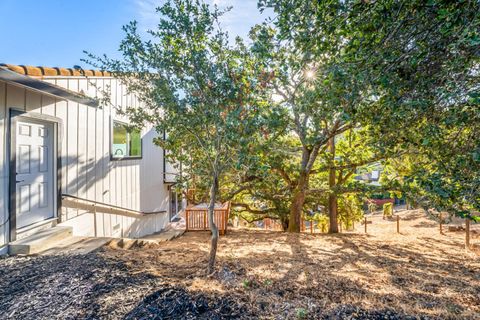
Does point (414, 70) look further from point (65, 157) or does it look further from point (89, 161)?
point (89, 161)

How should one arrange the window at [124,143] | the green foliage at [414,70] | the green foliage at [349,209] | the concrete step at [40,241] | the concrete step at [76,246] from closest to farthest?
the green foliage at [414,70]
the concrete step at [40,241]
the concrete step at [76,246]
the window at [124,143]
the green foliage at [349,209]

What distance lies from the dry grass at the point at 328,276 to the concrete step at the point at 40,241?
3.39ft

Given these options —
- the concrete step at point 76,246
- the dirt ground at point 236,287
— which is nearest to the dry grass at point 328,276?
the dirt ground at point 236,287

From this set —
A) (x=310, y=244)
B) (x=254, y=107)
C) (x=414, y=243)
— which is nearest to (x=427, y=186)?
(x=254, y=107)

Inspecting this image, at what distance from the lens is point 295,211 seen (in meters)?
9.20

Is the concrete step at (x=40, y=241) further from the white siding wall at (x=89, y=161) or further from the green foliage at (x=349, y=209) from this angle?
the green foliage at (x=349, y=209)

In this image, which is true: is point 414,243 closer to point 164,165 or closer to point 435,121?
point 435,121

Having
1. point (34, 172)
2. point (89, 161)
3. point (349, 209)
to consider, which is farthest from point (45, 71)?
point (349, 209)

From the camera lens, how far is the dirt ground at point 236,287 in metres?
2.57

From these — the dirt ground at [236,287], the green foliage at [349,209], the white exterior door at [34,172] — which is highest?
the white exterior door at [34,172]

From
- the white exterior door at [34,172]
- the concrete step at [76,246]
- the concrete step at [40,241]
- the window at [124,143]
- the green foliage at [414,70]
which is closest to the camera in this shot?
the green foliage at [414,70]

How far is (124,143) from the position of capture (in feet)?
27.0

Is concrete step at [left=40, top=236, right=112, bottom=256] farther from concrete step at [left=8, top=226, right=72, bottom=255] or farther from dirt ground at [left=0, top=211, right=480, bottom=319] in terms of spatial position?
dirt ground at [left=0, top=211, right=480, bottom=319]

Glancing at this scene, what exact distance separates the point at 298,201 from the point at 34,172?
7205 mm
